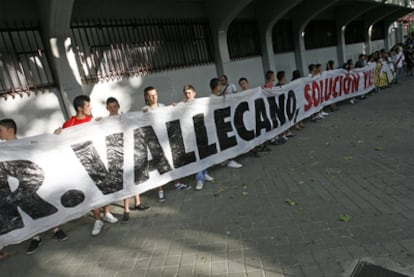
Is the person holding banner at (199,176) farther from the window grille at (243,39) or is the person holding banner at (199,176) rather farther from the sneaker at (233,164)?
the window grille at (243,39)

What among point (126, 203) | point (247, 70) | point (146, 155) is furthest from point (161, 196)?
point (247, 70)

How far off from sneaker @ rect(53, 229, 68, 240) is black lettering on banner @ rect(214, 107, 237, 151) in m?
2.82

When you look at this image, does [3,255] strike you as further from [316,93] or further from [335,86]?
[335,86]

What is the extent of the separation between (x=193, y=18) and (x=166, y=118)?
6.00 m

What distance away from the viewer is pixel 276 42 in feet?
42.5

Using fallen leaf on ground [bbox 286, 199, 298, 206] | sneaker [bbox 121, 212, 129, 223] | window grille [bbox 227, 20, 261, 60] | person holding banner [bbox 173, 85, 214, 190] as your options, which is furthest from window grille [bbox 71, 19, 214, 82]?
fallen leaf on ground [bbox 286, 199, 298, 206]

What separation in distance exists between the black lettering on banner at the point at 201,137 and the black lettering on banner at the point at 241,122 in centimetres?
75

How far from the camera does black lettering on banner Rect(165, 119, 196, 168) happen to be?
4637 mm

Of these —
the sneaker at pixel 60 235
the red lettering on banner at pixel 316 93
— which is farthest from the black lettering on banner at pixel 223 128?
the red lettering on banner at pixel 316 93

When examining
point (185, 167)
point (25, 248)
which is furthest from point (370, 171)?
point (25, 248)

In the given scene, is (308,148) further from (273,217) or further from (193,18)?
(193,18)

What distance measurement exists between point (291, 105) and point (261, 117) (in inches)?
50.9

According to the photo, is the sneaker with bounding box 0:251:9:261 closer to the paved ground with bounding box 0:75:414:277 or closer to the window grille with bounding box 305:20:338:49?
the paved ground with bounding box 0:75:414:277

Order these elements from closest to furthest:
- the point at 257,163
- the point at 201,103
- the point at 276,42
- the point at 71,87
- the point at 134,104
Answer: the point at 201,103 < the point at 257,163 < the point at 71,87 < the point at 134,104 < the point at 276,42
